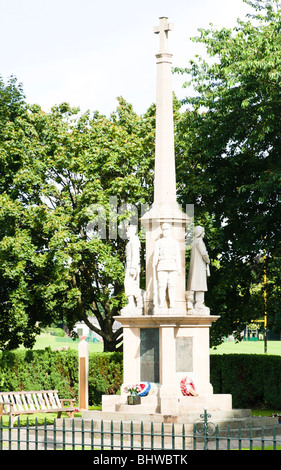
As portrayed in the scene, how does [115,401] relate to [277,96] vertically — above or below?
below

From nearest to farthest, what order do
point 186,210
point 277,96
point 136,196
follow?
point 277,96 → point 186,210 → point 136,196

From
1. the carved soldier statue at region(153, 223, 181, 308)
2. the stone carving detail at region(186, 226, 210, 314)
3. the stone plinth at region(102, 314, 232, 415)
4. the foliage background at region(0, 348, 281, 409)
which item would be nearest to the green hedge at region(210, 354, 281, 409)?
the foliage background at region(0, 348, 281, 409)

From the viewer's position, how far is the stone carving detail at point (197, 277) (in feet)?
59.2

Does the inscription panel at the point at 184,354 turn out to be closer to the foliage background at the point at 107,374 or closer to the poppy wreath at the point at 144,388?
the poppy wreath at the point at 144,388

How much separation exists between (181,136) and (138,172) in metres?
2.06

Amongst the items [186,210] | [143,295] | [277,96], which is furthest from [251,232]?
[143,295]

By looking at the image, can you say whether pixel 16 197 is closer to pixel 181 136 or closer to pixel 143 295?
pixel 181 136

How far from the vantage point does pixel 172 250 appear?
57.2 ft

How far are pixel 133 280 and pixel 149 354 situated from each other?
5.90 feet

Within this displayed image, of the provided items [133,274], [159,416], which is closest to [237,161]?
[133,274]

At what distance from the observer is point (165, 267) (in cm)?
1733

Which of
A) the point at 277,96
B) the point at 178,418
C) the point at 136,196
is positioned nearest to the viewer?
the point at 178,418

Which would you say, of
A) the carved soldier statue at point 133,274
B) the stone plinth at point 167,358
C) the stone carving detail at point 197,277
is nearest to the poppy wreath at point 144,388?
the stone plinth at point 167,358

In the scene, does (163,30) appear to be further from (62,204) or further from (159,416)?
(62,204)
